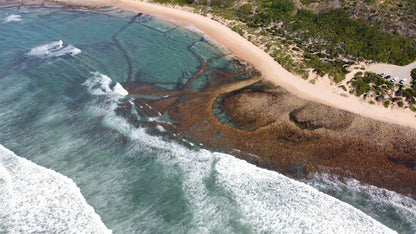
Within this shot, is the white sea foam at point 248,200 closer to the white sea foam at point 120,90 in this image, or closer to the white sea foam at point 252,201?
the white sea foam at point 252,201

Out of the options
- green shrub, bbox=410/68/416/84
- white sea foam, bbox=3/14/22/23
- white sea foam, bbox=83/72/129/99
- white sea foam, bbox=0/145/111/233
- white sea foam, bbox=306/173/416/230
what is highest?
green shrub, bbox=410/68/416/84

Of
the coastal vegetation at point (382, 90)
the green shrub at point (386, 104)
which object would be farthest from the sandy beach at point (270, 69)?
the coastal vegetation at point (382, 90)

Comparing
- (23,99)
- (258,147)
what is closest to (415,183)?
(258,147)

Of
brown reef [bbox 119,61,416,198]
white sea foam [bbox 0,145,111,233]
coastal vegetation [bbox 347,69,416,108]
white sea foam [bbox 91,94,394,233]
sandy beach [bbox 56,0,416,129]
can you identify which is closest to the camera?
white sea foam [bbox 0,145,111,233]

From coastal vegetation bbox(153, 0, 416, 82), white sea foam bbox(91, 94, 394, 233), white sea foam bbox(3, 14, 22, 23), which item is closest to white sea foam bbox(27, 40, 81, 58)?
white sea foam bbox(3, 14, 22, 23)

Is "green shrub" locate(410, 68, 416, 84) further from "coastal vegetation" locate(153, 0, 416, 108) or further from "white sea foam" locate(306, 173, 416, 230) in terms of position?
"white sea foam" locate(306, 173, 416, 230)

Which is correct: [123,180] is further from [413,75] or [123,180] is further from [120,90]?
[413,75]

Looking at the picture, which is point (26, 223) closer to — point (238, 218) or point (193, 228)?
point (193, 228)
